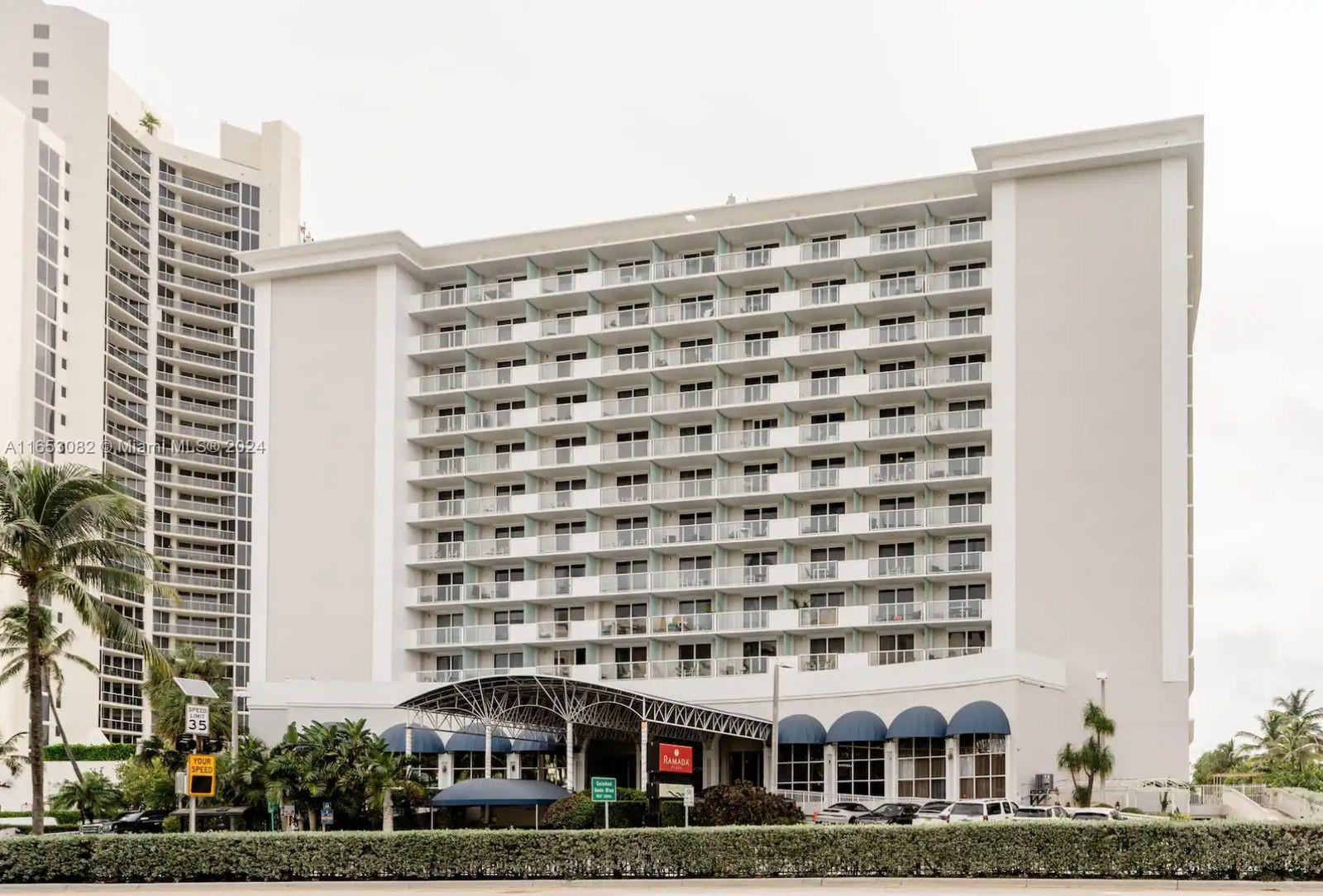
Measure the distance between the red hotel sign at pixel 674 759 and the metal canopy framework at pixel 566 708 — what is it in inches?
284

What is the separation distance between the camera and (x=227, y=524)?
12094 cm

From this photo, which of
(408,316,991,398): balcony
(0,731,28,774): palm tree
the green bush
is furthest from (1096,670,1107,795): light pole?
(0,731,28,774): palm tree

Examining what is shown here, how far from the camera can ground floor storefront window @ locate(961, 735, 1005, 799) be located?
58438 millimetres

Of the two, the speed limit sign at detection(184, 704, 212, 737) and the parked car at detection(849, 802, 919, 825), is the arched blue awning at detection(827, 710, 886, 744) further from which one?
the speed limit sign at detection(184, 704, 212, 737)

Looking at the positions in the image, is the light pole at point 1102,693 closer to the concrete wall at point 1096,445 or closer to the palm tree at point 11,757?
the concrete wall at point 1096,445

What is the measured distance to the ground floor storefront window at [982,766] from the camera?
58.4 m

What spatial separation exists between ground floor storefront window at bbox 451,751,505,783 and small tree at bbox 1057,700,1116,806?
1025 inches

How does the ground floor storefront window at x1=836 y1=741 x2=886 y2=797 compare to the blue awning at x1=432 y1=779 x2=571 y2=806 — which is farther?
the ground floor storefront window at x1=836 y1=741 x2=886 y2=797

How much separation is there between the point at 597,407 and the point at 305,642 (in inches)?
720

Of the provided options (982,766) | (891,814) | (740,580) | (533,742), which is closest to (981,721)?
(982,766)

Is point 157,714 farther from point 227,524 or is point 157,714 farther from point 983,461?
point 983,461

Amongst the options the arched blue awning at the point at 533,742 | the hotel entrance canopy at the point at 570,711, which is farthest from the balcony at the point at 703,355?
the hotel entrance canopy at the point at 570,711

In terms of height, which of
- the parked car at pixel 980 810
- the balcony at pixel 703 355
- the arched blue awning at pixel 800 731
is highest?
the balcony at pixel 703 355

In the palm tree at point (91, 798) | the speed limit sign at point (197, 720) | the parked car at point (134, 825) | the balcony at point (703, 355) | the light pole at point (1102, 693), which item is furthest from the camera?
the balcony at point (703, 355)
